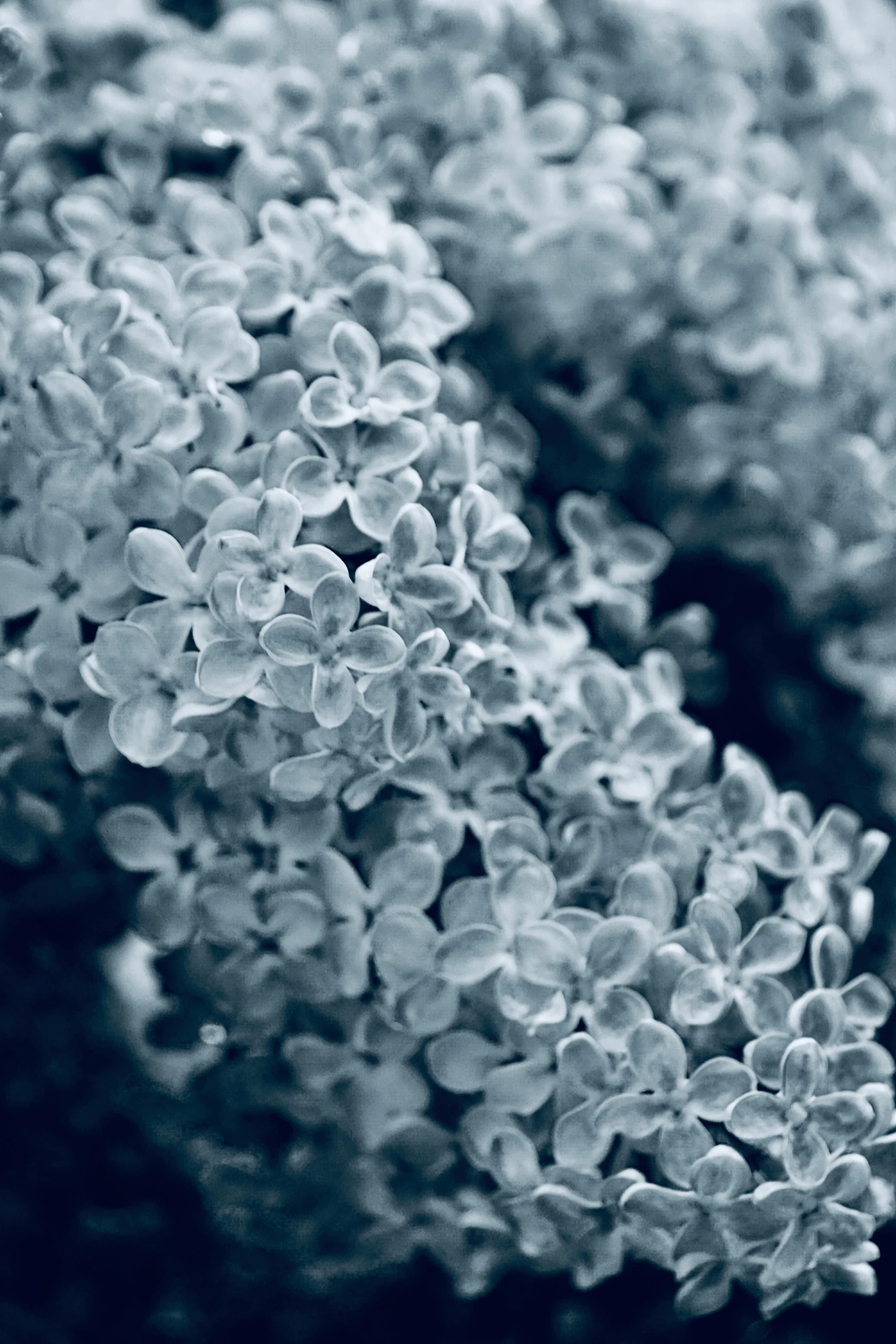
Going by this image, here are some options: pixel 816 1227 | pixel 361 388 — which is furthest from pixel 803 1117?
pixel 361 388

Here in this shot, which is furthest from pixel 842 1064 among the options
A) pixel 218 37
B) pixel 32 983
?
pixel 218 37

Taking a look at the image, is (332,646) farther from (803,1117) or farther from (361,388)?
(803,1117)

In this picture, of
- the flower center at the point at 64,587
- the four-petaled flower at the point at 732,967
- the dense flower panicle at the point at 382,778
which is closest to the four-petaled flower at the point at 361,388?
the dense flower panicle at the point at 382,778

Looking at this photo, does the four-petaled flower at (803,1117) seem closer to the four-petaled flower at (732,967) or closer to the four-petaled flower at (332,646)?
the four-petaled flower at (732,967)

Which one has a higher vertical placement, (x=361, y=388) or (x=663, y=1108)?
(x=361, y=388)

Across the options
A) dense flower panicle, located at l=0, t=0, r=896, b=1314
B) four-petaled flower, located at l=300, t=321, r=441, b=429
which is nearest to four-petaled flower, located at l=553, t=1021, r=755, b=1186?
dense flower panicle, located at l=0, t=0, r=896, b=1314

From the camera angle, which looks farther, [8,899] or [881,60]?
[881,60]

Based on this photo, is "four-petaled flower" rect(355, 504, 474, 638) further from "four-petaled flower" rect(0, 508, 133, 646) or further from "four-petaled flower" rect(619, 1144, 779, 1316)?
"four-petaled flower" rect(619, 1144, 779, 1316)

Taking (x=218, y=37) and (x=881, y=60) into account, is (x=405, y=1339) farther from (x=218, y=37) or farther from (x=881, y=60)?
(x=881, y=60)
